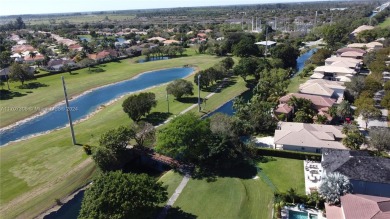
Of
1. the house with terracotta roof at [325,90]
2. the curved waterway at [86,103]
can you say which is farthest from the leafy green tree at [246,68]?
the curved waterway at [86,103]

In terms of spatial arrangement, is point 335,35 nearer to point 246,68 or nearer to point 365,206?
point 246,68

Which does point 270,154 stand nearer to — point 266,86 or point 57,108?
point 266,86

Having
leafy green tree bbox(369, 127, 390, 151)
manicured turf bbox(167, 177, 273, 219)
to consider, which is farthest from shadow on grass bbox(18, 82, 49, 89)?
leafy green tree bbox(369, 127, 390, 151)

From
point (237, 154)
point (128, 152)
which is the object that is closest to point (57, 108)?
point (128, 152)

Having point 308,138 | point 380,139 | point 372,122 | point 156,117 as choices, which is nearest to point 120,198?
point 308,138

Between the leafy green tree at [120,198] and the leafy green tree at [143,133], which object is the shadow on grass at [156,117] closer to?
the leafy green tree at [143,133]

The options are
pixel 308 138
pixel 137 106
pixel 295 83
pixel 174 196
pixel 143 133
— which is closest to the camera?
pixel 174 196
